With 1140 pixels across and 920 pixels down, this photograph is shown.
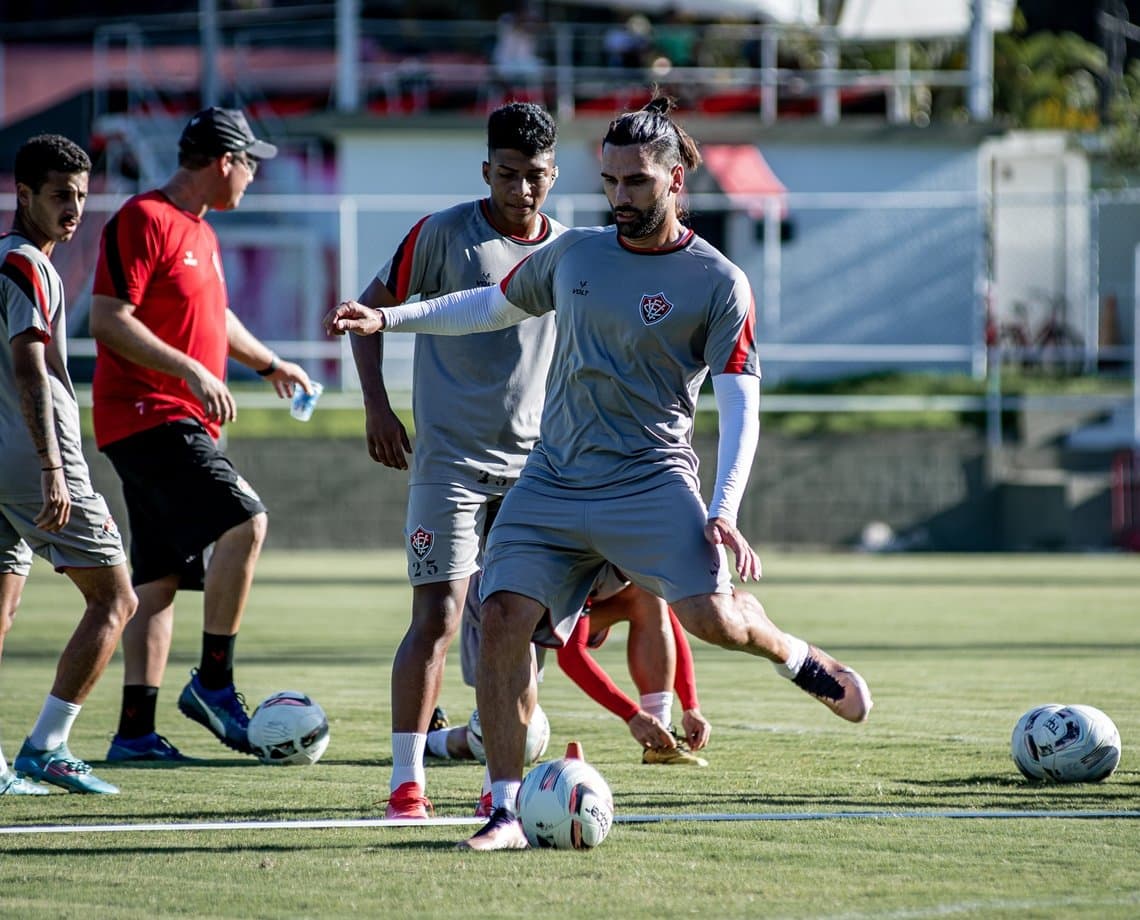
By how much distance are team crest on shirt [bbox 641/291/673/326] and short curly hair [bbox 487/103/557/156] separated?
0.98 metres

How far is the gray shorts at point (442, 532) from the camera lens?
6.84 metres

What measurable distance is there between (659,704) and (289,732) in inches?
58.8

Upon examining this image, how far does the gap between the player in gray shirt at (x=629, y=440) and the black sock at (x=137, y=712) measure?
2497 mm

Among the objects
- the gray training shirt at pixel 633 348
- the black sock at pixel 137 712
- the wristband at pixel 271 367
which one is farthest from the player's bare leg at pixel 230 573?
the gray training shirt at pixel 633 348

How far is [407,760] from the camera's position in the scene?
21.1 ft

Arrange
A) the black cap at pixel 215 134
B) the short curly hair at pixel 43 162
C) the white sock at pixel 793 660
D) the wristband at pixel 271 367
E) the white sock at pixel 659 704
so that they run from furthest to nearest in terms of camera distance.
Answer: the wristband at pixel 271 367, the black cap at pixel 215 134, the white sock at pixel 659 704, the short curly hair at pixel 43 162, the white sock at pixel 793 660

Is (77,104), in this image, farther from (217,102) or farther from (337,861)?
(337,861)

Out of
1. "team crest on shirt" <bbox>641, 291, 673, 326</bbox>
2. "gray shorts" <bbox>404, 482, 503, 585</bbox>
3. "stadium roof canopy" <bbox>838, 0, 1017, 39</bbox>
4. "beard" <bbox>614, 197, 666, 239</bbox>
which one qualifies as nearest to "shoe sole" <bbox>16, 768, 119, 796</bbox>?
"gray shorts" <bbox>404, 482, 503, 585</bbox>

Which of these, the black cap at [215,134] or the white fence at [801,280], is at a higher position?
the black cap at [215,134]

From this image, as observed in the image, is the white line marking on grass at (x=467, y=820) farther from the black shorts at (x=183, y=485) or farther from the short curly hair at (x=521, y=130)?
the short curly hair at (x=521, y=130)

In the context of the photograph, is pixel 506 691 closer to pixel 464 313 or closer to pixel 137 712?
pixel 464 313

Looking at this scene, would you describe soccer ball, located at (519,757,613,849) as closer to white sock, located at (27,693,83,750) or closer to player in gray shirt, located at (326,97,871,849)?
player in gray shirt, located at (326,97,871,849)

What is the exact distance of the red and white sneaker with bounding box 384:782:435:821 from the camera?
6328 mm

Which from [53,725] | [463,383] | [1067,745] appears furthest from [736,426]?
[53,725]
